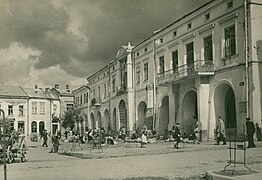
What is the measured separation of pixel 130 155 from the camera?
1227cm

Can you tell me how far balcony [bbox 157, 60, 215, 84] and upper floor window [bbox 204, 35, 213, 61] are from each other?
284mm

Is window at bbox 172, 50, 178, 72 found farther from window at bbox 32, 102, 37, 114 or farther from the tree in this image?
window at bbox 32, 102, 37, 114

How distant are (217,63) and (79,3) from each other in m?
11.3

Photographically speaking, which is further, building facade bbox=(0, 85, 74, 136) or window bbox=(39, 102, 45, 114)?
window bbox=(39, 102, 45, 114)

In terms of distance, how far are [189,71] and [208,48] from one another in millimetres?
1496

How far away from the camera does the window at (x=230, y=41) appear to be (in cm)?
1599

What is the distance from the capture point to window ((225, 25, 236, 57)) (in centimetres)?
1599

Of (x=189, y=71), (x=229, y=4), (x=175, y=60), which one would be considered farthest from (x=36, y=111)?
(x=229, y=4)

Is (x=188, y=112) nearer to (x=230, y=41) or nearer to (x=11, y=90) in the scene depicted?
(x=230, y=41)

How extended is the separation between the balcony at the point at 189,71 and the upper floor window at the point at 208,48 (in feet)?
0.93

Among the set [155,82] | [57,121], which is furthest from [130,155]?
[57,121]

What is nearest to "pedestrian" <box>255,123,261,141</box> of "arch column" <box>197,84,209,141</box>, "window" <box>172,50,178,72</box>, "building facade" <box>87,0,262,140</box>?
"building facade" <box>87,0,262,140</box>

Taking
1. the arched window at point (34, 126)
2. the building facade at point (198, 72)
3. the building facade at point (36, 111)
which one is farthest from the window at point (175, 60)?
the arched window at point (34, 126)

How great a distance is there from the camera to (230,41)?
16312 millimetres
